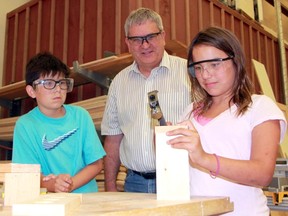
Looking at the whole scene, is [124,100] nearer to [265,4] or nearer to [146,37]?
[146,37]

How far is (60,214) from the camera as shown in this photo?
80 centimetres

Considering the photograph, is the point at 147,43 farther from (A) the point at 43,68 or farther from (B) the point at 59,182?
(B) the point at 59,182

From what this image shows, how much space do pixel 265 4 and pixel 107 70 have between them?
4600 millimetres

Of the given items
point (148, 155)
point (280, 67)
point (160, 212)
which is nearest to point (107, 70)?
point (148, 155)

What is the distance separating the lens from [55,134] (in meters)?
1.92

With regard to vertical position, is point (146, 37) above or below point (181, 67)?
above

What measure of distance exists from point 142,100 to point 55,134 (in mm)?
703

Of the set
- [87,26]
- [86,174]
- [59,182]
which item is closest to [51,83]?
[86,174]

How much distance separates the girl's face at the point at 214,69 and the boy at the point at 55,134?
766 millimetres

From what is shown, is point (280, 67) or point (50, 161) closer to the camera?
point (50, 161)


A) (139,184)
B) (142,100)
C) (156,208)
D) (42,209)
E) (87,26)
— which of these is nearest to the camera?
(42,209)

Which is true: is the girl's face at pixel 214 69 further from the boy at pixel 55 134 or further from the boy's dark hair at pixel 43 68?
the boy's dark hair at pixel 43 68

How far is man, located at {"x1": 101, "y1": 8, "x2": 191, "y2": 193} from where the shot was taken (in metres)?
2.34

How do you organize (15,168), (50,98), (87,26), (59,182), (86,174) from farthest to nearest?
1. (87,26)
2. (50,98)
3. (86,174)
4. (59,182)
5. (15,168)
